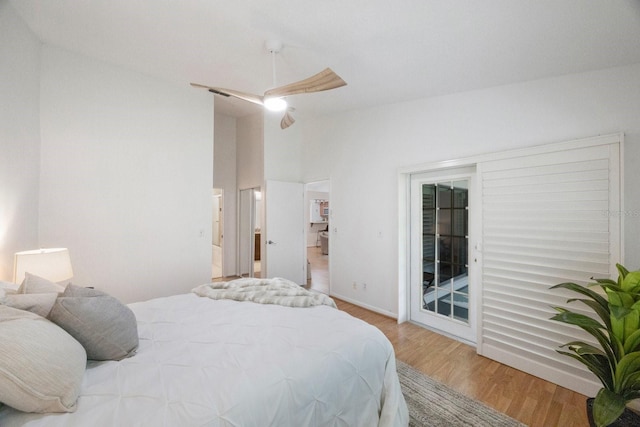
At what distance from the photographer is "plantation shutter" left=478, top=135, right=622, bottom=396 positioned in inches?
79.6

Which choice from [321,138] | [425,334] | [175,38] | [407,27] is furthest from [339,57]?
[425,334]

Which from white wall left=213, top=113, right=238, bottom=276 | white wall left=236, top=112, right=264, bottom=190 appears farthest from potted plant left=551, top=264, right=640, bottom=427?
white wall left=213, top=113, right=238, bottom=276

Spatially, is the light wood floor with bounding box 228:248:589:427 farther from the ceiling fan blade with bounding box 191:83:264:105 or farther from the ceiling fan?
the ceiling fan blade with bounding box 191:83:264:105

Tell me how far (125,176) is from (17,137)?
0.94 metres

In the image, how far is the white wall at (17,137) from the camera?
6.56 ft

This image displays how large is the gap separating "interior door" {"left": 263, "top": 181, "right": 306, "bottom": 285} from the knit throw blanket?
203 centimetres

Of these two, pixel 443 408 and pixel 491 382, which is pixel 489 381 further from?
pixel 443 408

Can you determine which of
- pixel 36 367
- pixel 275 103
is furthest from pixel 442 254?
pixel 36 367

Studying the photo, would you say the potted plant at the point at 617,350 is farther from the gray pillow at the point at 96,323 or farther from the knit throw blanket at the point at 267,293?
the gray pillow at the point at 96,323

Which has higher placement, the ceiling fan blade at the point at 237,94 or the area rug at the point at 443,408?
the ceiling fan blade at the point at 237,94

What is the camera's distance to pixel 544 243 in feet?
7.44

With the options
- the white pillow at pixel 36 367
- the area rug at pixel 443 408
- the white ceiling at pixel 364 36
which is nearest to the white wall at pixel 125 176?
the white ceiling at pixel 364 36

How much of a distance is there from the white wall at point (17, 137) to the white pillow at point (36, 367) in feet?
5.02

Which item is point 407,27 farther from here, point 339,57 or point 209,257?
point 209,257
